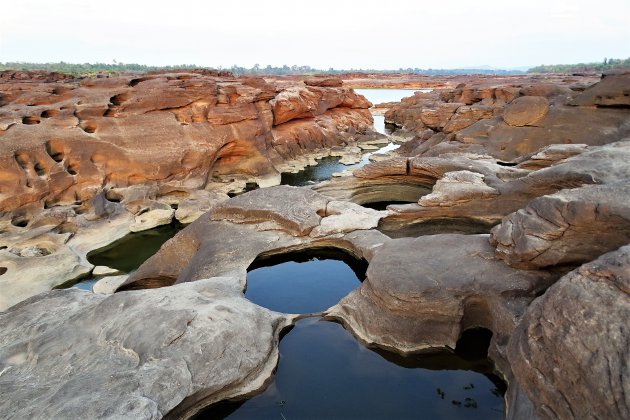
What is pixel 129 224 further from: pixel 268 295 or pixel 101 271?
pixel 268 295

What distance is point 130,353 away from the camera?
18.6 feet

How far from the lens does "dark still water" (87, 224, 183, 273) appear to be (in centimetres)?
1356

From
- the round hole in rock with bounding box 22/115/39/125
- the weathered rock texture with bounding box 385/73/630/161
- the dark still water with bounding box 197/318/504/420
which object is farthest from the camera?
the round hole in rock with bounding box 22/115/39/125

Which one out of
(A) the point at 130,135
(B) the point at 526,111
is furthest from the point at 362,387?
(A) the point at 130,135

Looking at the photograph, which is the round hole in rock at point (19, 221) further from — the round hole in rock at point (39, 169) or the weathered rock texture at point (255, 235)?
the weathered rock texture at point (255, 235)

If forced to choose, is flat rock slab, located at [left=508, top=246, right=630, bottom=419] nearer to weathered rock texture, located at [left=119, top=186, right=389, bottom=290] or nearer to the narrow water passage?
weathered rock texture, located at [left=119, top=186, right=389, bottom=290]

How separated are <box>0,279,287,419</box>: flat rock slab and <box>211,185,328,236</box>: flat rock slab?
161 inches

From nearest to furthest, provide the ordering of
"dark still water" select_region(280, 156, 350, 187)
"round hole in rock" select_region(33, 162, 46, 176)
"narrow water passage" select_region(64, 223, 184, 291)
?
1. "narrow water passage" select_region(64, 223, 184, 291)
2. "round hole in rock" select_region(33, 162, 46, 176)
3. "dark still water" select_region(280, 156, 350, 187)

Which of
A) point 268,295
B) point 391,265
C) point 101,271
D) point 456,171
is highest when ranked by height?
point 456,171

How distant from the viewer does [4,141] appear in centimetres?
1569

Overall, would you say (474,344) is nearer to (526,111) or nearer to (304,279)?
(304,279)

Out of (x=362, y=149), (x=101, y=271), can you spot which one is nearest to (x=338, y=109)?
(x=362, y=149)

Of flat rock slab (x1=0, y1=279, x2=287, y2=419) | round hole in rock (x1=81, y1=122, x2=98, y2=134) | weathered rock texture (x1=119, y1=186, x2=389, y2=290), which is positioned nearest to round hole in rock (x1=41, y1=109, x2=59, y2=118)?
round hole in rock (x1=81, y1=122, x2=98, y2=134)

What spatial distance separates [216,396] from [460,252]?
17.0 feet
